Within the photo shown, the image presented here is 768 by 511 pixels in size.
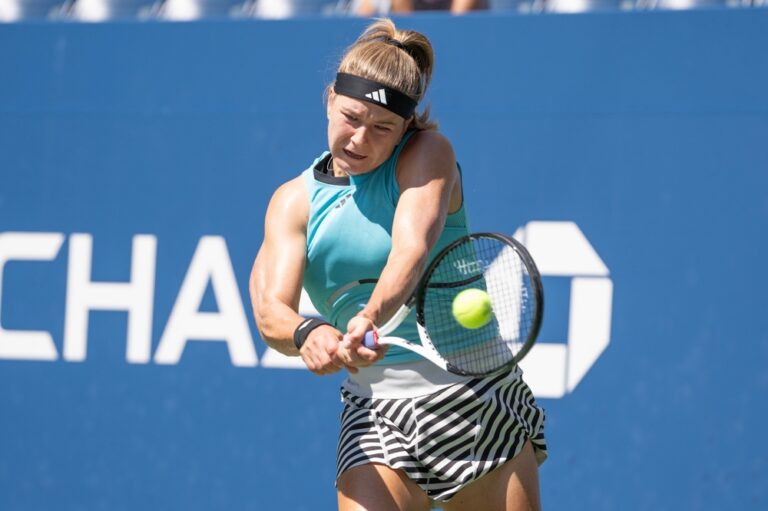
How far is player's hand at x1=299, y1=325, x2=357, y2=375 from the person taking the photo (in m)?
2.16

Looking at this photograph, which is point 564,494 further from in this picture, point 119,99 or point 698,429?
point 119,99

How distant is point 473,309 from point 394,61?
22.0 inches

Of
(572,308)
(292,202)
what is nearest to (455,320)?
(292,202)

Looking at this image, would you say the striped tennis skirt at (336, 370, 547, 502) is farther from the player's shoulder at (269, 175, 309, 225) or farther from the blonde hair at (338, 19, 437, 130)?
the blonde hair at (338, 19, 437, 130)

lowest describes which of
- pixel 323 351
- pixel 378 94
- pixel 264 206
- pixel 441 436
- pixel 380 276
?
pixel 441 436

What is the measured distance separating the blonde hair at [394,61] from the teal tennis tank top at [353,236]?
13 cm

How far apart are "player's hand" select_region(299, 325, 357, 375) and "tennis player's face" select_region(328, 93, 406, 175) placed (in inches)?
14.9

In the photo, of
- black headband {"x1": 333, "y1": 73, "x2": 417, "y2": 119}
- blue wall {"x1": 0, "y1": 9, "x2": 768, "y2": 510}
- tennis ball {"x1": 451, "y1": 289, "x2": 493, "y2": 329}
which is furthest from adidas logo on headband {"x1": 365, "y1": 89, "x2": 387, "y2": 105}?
blue wall {"x1": 0, "y1": 9, "x2": 768, "y2": 510}

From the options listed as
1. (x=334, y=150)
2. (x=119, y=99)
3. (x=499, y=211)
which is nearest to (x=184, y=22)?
(x=119, y=99)

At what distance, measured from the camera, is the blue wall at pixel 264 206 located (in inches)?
138

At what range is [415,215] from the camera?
228 centimetres

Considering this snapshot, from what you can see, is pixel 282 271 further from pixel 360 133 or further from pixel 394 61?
pixel 394 61

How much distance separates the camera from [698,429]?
3.50m

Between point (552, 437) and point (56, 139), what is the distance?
2.13 meters
